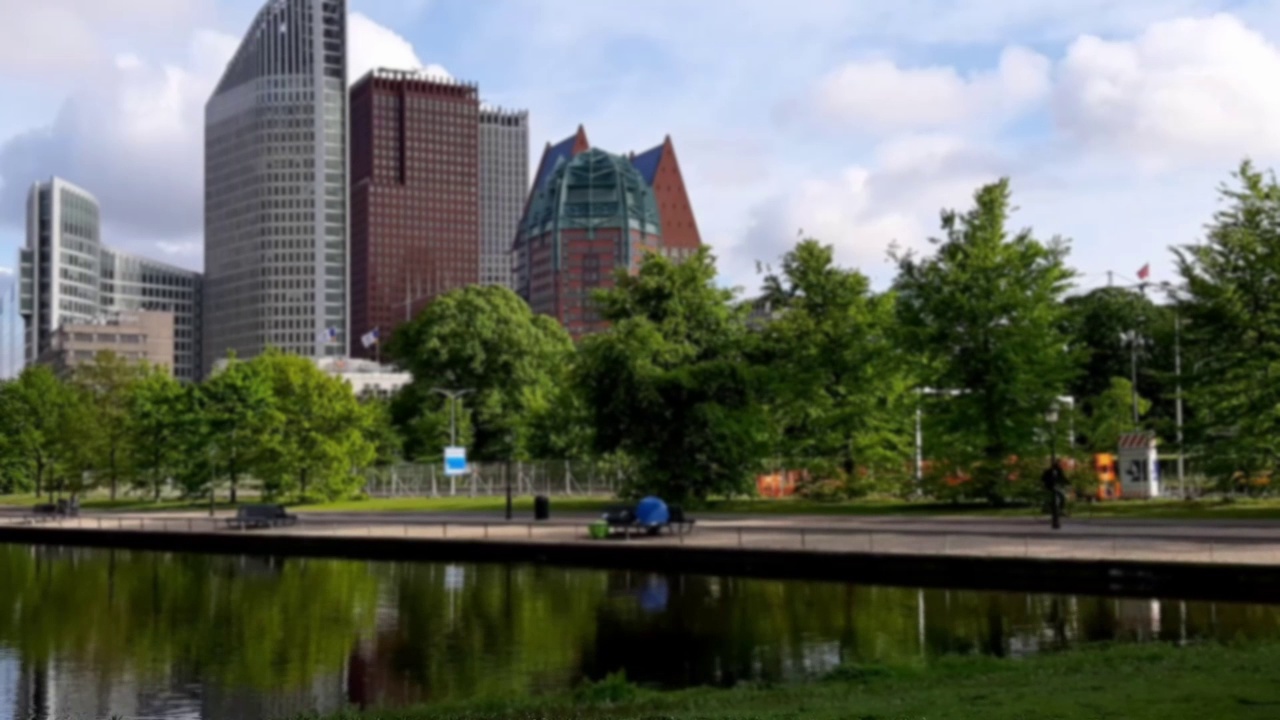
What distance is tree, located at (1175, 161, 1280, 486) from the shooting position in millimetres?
47062

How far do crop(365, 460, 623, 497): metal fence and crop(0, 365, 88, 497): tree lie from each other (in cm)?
1971

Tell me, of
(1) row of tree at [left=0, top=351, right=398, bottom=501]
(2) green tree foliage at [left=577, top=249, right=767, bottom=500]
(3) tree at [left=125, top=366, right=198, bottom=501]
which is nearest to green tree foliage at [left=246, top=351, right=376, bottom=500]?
(1) row of tree at [left=0, top=351, right=398, bottom=501]

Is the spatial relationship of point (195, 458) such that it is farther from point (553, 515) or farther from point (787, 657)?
point (787, 657)

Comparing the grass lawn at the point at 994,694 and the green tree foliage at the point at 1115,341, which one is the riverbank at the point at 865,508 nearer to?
the grass lawn at the point at 994,694

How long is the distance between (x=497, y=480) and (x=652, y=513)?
50.1m

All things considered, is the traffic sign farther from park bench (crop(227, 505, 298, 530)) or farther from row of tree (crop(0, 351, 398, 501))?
park bench (crop(227, 505, 298, 530))

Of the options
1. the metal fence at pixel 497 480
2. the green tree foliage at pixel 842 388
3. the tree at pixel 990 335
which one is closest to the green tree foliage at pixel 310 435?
the metal fence at pixel 497 480

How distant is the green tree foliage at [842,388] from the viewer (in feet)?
200

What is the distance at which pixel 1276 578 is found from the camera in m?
27.8

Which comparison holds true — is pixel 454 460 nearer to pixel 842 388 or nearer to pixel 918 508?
pixel 842 388

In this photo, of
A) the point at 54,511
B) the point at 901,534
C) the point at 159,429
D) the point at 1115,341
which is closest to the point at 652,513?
the point at 901,534

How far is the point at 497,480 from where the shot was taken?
305ft

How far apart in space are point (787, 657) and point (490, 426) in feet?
262

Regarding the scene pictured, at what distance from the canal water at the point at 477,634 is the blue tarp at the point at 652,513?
244 inches
